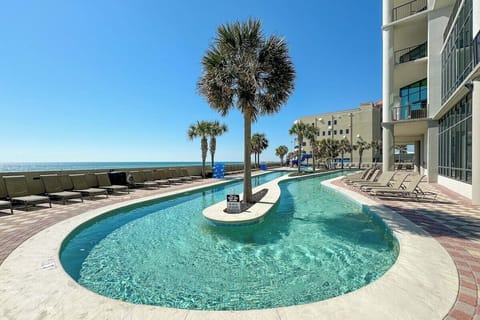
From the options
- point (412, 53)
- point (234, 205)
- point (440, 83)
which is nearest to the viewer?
point (234, 205)

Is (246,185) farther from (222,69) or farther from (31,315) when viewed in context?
(31,315)

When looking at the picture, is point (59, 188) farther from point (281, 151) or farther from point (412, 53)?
point (281, 151)

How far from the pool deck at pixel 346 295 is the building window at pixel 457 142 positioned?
21.7 ft

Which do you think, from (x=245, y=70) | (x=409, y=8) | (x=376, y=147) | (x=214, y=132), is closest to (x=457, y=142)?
(x=245, y=70)

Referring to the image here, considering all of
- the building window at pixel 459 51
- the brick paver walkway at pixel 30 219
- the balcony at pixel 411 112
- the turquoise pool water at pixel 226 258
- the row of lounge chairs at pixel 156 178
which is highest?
the building window at pixel 459 51

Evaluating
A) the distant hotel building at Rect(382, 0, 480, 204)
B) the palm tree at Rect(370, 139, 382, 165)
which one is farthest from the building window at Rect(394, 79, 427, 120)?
the palm tree at Rect(370, 139, 382, 165)

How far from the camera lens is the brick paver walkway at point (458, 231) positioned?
276 centimetres

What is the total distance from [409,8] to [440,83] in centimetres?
799

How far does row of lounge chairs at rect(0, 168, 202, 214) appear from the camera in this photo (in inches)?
324

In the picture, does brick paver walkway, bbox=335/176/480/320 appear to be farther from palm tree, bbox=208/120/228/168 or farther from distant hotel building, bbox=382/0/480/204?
palm tree, bbox=208/120/228/168

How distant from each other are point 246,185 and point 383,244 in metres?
4.94

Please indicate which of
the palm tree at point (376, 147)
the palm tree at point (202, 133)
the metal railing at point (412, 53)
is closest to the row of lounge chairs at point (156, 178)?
the palm tree at point (202, 133)

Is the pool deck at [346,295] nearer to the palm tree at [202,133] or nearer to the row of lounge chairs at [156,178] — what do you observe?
the row of lounge chairs at [156,178]

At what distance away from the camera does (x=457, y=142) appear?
11516 mm
